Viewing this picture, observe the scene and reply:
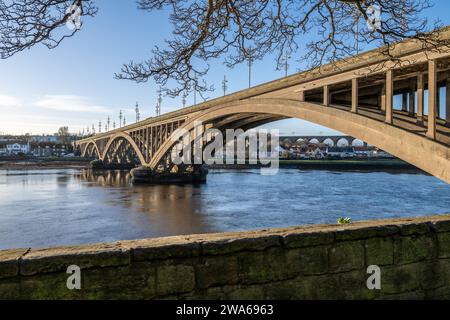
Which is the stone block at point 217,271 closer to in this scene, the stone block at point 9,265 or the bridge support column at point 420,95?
the stone block at point 9,265

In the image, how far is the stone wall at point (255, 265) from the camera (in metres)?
2.67

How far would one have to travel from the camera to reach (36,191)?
37031 mm

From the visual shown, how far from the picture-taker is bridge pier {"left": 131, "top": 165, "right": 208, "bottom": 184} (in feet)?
148

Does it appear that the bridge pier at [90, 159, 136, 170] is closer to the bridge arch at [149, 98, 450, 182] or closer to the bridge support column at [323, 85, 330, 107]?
the bridge arch at [149, 98, 450, 182]

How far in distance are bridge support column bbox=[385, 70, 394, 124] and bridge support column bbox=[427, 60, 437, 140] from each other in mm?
1628

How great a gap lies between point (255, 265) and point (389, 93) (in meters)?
13.0

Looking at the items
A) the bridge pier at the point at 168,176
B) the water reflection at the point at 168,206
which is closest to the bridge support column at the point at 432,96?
the water reflection at the point at 168,206

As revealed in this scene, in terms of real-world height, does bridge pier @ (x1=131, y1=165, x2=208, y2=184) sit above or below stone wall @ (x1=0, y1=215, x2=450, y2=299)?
below

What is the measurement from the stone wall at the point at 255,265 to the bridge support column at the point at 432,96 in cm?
1010

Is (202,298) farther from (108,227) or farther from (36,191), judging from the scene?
(36,191)

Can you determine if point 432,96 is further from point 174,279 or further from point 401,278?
point 174,279

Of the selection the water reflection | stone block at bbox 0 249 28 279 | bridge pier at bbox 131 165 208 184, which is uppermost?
stone block at bbox 0 249 28 279

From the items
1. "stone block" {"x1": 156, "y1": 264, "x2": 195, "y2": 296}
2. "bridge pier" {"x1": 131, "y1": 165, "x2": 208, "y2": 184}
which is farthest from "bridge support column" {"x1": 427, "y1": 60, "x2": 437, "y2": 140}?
"bridge pier" {"x1": 131, "y1": 165, "x2": 208, "y2": 184}
